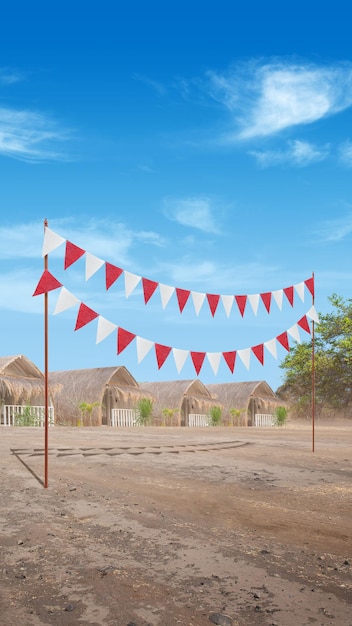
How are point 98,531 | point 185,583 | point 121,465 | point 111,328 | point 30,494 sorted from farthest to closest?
point 111,328 → point 121,465 → point 30,494 → point 98,531 → point 185,583

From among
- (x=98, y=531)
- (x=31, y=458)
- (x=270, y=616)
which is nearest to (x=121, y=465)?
(x=31, y=458)

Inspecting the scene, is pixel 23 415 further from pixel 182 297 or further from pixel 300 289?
pixel 300 289

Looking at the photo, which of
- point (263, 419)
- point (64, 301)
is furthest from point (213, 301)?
point (263, 419)

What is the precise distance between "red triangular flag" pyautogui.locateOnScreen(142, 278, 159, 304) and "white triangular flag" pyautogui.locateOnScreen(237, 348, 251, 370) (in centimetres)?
442

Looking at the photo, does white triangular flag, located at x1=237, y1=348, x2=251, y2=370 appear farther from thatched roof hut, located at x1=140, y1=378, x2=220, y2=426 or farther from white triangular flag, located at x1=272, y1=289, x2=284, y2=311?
thatched roof hut, located at x1=140, y1=378, x2=220, y2=426

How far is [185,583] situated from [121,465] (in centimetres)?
548

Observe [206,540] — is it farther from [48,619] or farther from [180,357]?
[180,357]

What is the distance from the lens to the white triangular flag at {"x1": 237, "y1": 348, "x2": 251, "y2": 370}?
15.9 m

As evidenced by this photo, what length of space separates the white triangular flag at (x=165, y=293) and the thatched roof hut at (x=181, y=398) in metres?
19.1

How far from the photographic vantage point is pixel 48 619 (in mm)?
3686

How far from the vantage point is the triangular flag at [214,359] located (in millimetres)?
15609

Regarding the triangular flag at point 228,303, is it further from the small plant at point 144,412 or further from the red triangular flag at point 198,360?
the small plant at point 144,412

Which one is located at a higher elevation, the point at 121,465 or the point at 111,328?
the point at 111,328

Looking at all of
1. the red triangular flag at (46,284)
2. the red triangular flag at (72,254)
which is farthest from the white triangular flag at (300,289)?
the red triangular flag at (46,284)
